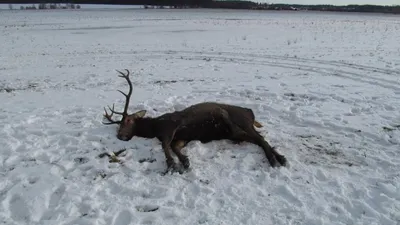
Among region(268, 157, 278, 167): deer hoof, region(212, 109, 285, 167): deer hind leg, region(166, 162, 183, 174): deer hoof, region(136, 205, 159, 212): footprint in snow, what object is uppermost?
region(212, 109, 285, 167): deer hind leg

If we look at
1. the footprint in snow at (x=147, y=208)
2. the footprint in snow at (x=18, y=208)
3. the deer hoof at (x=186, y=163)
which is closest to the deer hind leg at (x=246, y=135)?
the deer hoof at (x=186, y=163)

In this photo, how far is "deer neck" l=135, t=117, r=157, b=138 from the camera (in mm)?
6773

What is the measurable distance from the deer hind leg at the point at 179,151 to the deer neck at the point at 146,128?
22.6 inches

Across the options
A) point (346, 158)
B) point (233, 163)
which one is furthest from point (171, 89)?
point (346, 158)

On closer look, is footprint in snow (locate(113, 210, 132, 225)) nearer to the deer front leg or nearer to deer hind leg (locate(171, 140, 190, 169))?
the deer front leg

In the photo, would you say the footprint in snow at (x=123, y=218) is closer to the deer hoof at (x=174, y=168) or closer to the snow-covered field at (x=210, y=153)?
the snow-covered field at (x=210, y=153)

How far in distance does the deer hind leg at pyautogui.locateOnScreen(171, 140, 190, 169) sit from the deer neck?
0.57 m

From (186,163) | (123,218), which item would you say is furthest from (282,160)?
(123,218)

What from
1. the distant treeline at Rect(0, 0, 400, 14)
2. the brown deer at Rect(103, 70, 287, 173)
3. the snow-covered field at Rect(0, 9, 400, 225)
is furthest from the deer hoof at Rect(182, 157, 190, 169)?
the distant treeline at Rect(0, 0, 400, 14)

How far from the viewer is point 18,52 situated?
18.0 meters

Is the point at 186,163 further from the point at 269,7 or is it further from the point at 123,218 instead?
the point at 269,7

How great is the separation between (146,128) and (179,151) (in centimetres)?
107

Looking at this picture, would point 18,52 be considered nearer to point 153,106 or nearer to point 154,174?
point 153,106

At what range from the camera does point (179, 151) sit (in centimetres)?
604
